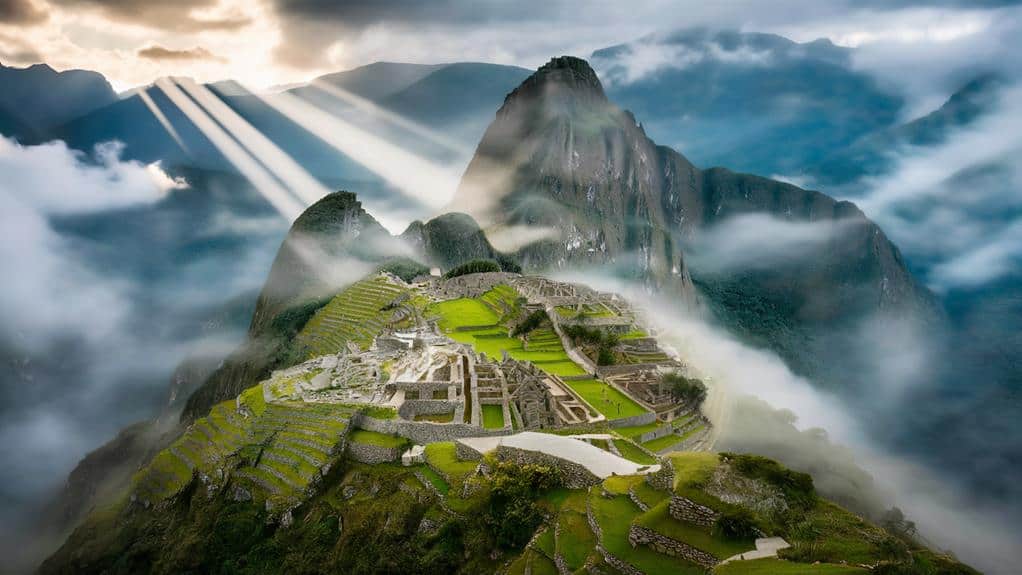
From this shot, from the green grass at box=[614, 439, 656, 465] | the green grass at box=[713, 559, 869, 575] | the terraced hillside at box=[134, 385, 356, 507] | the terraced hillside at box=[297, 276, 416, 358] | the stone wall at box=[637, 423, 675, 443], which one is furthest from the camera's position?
the terraced hillside at box=[297, 276, 416, 358]

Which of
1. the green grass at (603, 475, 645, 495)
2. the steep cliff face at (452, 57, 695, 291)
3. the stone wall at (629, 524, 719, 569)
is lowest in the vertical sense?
the green grass at (603, 475, 645, 495)

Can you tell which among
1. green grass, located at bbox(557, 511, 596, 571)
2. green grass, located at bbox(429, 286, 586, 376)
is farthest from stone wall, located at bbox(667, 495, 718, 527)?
green grass, located at bbox(429, 286, 586, 376)

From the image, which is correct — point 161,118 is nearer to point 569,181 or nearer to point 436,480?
point 569,181

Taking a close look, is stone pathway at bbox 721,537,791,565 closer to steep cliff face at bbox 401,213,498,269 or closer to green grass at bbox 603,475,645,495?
green grass at bbox 603,475,645,495

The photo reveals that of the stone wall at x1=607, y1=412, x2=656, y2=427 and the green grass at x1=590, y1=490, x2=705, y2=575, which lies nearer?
the green grass at x1=590, y1=490, x2=705, y2=575

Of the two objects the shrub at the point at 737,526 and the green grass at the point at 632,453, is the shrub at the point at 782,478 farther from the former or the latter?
the green grass at the point at 632,453

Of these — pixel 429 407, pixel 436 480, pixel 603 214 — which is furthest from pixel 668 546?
pixel 603 214

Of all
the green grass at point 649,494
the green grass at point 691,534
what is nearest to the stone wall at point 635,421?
the green grass at point 649,494
